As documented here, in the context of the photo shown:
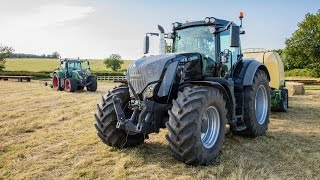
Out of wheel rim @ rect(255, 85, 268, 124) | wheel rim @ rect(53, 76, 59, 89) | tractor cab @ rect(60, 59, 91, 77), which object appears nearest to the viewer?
A: wheel rim @ rect(255, 85, 268, 124)

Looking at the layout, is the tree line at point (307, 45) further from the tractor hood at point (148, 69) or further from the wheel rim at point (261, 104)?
the tractor hood at point (148, 69)

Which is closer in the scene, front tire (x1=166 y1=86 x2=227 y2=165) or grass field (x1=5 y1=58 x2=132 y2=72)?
front tire (x1=166 y1=86 x2=227 y2=165)

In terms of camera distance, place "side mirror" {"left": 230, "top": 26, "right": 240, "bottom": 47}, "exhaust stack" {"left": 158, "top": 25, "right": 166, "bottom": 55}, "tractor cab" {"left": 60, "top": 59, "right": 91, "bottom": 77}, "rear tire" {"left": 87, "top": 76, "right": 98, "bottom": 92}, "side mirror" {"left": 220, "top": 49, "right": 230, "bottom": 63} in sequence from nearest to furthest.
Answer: "side mirror" {"left": 230, "top": 26, "right": 240, "bottom": 47}
"side mirror" {"left": 220, "top": 49, "right": 230, "bottom": 63}
"exhaust stack" {"left": 158, "top": 25, "right": 166, "bottom": 55}
"rear tire" {"left": 87, "top": 76, "right": 98, "bottom": 92}
"tractor cab" {"left": 60, "top": 59, "right": 91, "bottom": 77}

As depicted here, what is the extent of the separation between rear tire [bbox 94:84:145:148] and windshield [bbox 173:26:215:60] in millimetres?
1705

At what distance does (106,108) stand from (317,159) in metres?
3.78

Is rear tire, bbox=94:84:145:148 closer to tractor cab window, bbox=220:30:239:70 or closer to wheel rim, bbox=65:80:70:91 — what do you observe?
tractor cab window, bbox=220:30:239:70

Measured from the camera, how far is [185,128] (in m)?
5.51

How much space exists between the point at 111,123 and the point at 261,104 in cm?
408

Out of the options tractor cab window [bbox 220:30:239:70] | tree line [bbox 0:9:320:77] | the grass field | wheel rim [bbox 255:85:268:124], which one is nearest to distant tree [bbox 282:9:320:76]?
tree line [bbox 0:9:320:77]

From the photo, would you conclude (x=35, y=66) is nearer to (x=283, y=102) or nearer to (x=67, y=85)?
(x=67, y=85)

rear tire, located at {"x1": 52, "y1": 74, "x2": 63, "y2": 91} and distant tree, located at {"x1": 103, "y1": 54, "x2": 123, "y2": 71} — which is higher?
distant tree, located at {"x1": 103, "y1": 54, "x2": 123, "y2": 71}

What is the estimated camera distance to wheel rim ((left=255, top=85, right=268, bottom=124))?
8.76 metres

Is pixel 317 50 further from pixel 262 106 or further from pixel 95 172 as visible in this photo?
pixel 95 172

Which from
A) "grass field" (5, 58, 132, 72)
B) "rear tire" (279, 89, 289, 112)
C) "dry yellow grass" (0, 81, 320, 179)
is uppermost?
"grass field" (5, 58, 132, 72)
